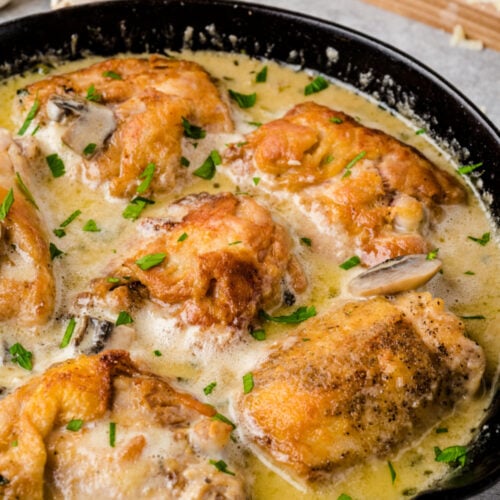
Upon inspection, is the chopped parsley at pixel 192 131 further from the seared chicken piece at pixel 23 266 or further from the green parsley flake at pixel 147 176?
→ the seared chicken piece at pixel 23 266

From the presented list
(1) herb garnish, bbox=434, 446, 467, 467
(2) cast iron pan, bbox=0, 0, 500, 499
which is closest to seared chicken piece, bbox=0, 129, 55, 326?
(2) cast iron pan, bbox=0, 0, 500, 499

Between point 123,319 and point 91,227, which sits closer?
point 123,319

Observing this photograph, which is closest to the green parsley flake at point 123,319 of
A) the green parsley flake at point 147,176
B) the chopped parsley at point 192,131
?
the green parsley flake at point 147,176

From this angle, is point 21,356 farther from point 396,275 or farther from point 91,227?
point 396,275

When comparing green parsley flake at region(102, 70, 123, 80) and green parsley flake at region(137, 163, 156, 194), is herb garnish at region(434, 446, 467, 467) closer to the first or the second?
green parsley flake at region(137, 163, 156, 194)

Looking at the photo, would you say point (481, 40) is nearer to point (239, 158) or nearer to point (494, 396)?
point (239, 158)

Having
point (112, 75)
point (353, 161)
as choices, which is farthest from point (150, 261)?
point (112, 75)
